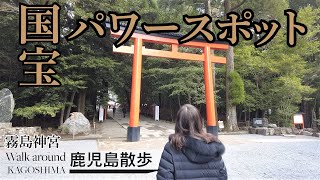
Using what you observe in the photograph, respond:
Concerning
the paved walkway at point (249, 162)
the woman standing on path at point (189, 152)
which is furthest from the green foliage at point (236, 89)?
the woman standing on path at point (189, 152)

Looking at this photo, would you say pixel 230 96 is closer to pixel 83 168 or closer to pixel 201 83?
pixel 201 83

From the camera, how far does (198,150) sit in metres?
1.90

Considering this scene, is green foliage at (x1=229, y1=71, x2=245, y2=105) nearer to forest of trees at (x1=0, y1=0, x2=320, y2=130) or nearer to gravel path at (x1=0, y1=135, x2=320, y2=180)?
forest of trees at (x1=0, y1=0, x2=320, y2=130)

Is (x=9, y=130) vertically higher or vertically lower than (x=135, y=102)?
lower

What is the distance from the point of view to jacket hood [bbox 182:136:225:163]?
6.25ft

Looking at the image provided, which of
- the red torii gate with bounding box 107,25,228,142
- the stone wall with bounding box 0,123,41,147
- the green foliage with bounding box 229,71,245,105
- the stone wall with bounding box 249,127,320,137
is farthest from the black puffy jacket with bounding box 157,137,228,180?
the green foliage with bounding box 229,71,245,105

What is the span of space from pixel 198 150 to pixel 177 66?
1538cm

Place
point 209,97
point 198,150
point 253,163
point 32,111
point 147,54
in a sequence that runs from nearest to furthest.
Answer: point 198,150
point 253,163
point 147,54
point 32,111
point 209,97

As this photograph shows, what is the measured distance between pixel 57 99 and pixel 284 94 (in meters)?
12.2

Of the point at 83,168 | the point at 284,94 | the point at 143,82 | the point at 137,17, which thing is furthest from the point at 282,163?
the point at 143,82

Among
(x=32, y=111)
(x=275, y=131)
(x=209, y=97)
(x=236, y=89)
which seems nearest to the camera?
(x=32, y=111)

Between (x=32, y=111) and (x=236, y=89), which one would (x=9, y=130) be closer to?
(x=32, y=111)

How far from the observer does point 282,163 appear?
Answer: 6203mm

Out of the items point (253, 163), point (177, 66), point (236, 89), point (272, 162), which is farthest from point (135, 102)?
point (177, 66)
